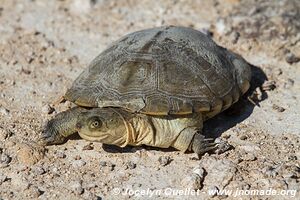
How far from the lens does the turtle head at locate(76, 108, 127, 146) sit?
4508 mm

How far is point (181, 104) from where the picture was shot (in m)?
4.73

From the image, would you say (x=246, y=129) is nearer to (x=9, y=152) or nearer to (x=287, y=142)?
(x=287, y=142)

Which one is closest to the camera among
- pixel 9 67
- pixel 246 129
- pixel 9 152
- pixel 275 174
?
pixel 275 174

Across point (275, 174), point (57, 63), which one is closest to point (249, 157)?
point (275, 174)

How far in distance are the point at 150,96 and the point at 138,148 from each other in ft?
1.73

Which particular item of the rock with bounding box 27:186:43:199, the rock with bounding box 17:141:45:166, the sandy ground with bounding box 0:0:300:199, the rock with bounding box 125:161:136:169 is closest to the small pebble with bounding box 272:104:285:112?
the sandy ground with bounding box 0:0:300:199

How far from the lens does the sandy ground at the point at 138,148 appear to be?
4480 mm

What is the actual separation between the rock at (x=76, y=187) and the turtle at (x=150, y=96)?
370 millimetres

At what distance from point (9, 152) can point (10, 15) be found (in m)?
3.01

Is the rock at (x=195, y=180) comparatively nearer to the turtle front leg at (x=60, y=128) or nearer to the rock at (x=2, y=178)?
the turtle front leg at (x=60, y=128)

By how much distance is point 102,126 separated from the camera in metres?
4.52

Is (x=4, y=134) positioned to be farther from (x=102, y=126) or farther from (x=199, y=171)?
(x=199, y=171)

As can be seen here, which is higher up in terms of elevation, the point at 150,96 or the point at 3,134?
the point at 150,96

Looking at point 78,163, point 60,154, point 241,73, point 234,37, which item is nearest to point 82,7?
point 234,37
